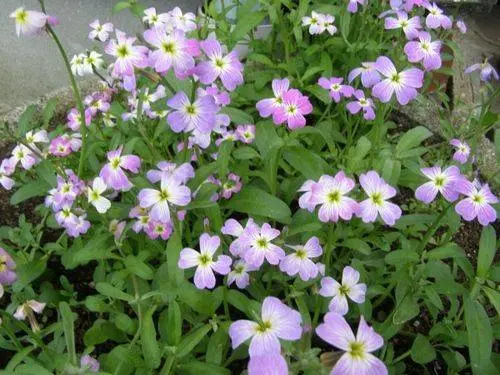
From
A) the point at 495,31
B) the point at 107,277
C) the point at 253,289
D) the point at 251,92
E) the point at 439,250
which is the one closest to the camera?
the point at 439,250

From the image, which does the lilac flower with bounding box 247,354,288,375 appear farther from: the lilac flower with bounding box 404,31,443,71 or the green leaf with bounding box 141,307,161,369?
the lilac flower with bounding box 404,31,443,71

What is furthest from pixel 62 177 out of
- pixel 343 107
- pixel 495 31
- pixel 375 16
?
pixel 495 31

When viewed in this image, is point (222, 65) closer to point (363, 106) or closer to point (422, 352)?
point (363, 106)

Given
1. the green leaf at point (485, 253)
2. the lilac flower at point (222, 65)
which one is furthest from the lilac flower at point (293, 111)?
the green leaf at point (485, 253)

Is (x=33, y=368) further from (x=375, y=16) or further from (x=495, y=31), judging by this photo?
(x=495, y=31)

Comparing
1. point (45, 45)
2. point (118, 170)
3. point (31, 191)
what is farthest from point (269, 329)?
point (45, 45)

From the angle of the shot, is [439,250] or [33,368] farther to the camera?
[439,250]
